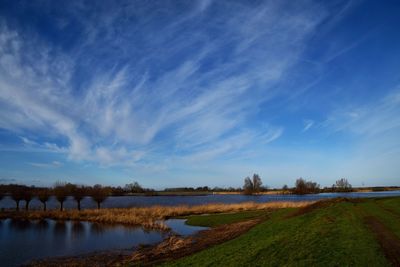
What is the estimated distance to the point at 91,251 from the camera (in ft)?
81.8

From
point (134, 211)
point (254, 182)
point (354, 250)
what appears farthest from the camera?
point (254, 182)

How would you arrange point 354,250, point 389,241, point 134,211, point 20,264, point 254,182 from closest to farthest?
point 354,250 < point 389,241 < point 20,264 < point 134,211 < point 254,182

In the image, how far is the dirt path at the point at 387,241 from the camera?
11.6m

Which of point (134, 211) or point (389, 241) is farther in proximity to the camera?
point (134, 211)

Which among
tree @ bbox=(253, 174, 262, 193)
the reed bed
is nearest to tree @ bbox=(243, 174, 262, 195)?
tree @ bbox=(253, 174, 262, 193)

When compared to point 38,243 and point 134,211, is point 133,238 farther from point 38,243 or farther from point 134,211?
point 134,211

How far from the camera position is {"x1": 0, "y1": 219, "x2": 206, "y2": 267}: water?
24.8 metres

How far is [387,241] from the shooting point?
46.5 ft

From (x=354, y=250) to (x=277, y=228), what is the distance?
384 inches

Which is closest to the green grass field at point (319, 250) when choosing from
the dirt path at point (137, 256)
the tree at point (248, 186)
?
the dirt path at point (137, 256)

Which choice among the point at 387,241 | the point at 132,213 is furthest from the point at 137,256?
the point at 132,213

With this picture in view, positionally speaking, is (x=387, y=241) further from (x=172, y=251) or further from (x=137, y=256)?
(x=137, y=256)

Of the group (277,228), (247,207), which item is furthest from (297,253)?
(247,207)

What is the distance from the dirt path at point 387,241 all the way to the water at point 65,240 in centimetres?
1753
